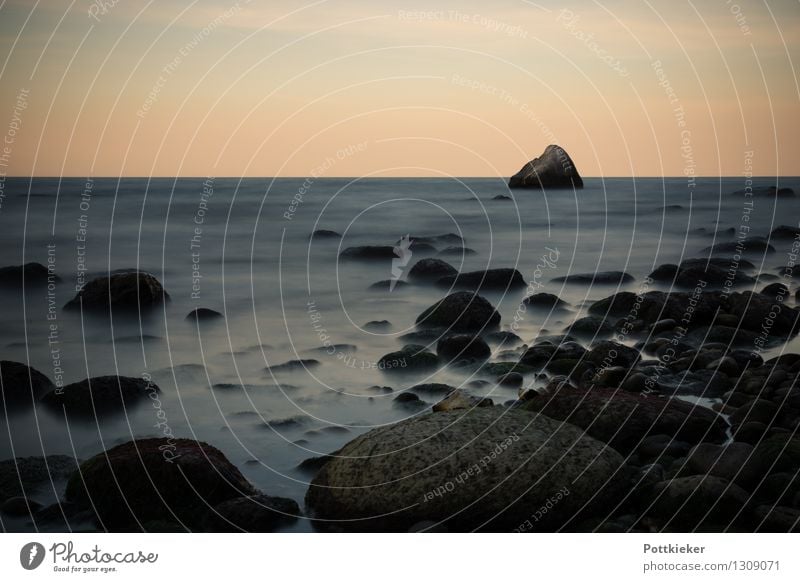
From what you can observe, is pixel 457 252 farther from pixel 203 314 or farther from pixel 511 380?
pixel 511 380

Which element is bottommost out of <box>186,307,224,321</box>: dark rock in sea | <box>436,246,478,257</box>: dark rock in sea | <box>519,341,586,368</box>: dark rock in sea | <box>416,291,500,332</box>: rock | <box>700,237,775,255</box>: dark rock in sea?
<box>519,341,586,368</box>: dark rock in sea

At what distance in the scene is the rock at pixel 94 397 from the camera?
8.58 meters

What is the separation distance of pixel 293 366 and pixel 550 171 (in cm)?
2191

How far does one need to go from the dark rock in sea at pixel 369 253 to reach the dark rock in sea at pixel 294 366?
20.7 feet

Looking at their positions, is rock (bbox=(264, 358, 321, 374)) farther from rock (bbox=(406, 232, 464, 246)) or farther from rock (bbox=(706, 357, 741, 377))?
rock (bbox=(406, 232, 464, 246))

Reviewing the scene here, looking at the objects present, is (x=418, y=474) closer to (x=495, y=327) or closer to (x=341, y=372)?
(x=341, y=372)

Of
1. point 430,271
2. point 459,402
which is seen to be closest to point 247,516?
point 459,402

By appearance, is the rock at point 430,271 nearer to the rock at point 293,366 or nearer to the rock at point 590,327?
the rock at point 590,327

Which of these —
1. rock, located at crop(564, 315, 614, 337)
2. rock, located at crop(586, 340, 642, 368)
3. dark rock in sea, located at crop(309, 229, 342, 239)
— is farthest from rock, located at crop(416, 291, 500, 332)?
dark rock in sea, located at crop(309, 229, 342, 239)

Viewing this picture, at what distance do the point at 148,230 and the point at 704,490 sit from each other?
1699cm

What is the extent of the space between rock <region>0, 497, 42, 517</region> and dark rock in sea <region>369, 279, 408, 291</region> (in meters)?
7.55

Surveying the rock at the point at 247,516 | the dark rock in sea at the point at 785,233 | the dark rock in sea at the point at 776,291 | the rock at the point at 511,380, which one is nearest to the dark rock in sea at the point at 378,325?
the rock at the point at 511,380

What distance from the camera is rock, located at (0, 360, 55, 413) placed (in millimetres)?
8750
